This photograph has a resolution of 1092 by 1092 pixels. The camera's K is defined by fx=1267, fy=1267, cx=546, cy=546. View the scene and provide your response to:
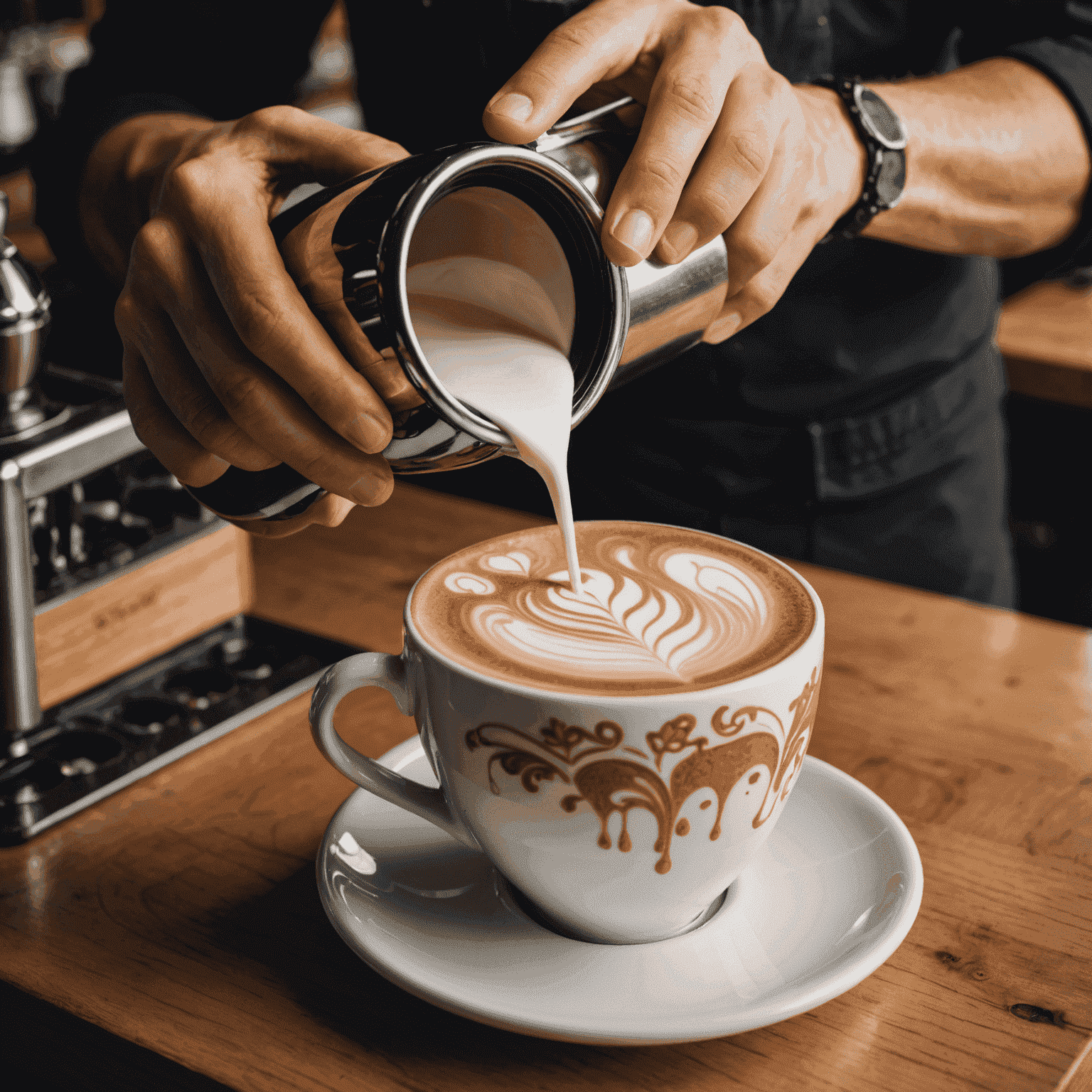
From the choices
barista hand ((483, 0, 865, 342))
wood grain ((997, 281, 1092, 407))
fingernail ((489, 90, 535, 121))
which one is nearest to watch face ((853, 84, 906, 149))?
barista hand ((483, 0, 865, 342))

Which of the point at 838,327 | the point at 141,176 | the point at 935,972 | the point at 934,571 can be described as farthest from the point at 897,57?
the point at 935,972

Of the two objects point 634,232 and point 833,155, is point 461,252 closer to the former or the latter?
point 634,232

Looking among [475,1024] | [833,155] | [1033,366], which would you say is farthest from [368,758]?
[1033,366]

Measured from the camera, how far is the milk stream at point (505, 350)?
708 mm

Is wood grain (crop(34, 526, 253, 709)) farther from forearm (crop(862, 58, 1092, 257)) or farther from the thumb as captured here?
forearm (crop(862, 58, 1092, 257))

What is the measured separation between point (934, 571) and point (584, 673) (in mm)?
911

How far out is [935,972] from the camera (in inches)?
26.3

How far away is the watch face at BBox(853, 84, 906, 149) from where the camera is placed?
0.99m

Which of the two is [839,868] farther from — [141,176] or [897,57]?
[897,57]

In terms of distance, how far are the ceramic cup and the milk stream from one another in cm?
12

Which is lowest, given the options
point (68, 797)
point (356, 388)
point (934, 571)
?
point (934, 571)

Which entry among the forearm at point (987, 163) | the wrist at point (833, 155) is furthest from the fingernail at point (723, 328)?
the forearm at point (987, 163)

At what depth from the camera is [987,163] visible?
1154mm

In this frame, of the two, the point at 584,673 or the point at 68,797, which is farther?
the point at 68,797
